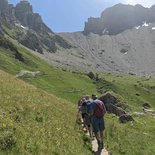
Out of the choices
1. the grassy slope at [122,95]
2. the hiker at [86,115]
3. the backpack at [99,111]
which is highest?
the backpack at [99,111]

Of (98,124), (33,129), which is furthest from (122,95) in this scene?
(33,129)

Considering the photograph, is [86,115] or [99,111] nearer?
[99,111]

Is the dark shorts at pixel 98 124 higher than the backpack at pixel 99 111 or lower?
lower

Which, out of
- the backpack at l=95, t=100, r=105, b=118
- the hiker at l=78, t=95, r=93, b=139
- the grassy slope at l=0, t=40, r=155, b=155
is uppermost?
the backpack at l=95, t=100, r=105, b=118

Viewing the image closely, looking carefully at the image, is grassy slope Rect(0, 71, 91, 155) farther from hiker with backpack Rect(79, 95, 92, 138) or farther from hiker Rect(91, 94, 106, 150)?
hiker Rect(91, 94, 106, 150)

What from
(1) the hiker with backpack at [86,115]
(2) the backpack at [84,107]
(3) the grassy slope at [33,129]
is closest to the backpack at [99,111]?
(3) the grassy slope at [33,129]

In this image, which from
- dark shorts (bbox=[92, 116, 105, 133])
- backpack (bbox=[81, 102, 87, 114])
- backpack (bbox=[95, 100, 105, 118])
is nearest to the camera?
backpack (bbox=[95, 100, 105, 118])

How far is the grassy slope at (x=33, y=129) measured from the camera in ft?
67.5

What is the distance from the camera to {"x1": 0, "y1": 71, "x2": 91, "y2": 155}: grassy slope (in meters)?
20.6

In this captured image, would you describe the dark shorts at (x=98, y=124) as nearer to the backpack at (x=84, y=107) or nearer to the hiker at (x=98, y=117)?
the hiker at (x=98, y=117)

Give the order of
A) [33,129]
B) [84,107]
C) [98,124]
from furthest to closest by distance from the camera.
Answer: [84,107] → [98,124] → [33,129]

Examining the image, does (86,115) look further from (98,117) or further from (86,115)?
(98,117)

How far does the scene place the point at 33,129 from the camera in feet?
77.9

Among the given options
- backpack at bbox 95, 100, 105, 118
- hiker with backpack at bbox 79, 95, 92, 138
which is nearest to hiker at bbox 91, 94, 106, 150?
backpack at bbox 95, 100, 105, 118
